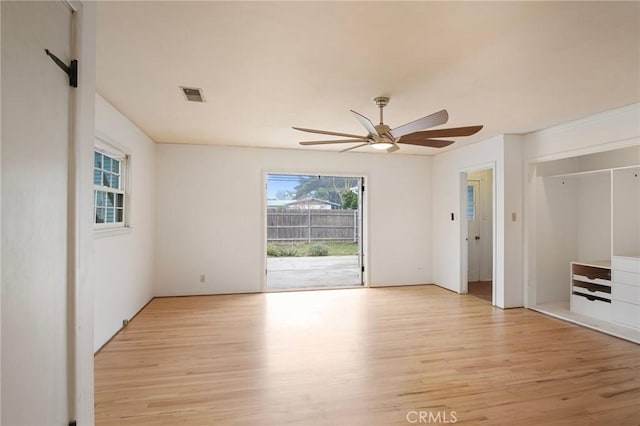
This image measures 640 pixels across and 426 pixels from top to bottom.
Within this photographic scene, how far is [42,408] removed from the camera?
3.14ft

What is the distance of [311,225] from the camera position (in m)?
8.77

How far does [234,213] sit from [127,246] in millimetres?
1710

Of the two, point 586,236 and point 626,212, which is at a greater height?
point 626,212

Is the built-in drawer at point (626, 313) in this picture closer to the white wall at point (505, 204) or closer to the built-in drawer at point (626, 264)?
the built-in drawer at point (626, 264)

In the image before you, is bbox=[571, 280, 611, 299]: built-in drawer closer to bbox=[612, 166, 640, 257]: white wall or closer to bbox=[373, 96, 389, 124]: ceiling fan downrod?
bbox=[612, 166, 640, 257]: white wall

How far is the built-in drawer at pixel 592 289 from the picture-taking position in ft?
12.6

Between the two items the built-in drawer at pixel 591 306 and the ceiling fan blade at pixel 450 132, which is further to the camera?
the built-in drawer at pixel 591 306

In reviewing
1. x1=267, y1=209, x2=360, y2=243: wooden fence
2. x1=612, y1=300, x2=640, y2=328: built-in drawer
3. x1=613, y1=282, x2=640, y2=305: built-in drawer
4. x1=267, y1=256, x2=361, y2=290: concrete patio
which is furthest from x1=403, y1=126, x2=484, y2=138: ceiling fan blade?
x1=267, y1=209, x2=360, y2=243: wooden fence

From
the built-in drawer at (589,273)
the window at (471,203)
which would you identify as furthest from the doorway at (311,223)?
the built-in drawer at (589,273)

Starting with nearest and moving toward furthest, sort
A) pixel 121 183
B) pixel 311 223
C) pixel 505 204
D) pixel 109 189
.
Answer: pixel 109 189, pixel 121 183, pixel 505 204, pixel 311 223

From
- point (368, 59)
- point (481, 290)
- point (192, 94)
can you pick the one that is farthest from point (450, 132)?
point (481, 290)

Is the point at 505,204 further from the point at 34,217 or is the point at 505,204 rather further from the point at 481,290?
the point at 34,217

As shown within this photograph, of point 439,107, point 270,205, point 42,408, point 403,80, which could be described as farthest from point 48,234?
point 270,205

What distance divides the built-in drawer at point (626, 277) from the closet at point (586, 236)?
0.03 feet
